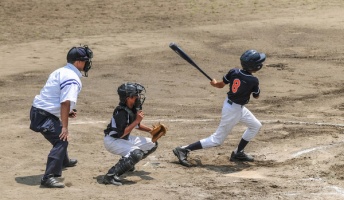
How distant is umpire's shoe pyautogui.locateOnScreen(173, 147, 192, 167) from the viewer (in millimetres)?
10656

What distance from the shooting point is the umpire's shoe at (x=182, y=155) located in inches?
420

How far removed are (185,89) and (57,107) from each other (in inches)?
240

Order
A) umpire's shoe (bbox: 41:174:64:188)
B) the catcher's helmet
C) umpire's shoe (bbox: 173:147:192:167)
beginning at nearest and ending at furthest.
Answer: umpire's shoe (bbox: 41:174:64:188) → the catcher's helmet → umpire's shoe (bbox: 173:147:192:167)

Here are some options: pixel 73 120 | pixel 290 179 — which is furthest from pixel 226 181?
pixel 73 120

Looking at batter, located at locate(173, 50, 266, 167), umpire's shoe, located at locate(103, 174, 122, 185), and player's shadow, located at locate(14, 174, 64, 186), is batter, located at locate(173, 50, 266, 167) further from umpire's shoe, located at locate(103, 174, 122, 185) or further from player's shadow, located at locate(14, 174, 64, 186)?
player's shadow, located at locate(14, 174, 64, 186)

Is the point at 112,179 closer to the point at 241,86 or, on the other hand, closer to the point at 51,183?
the point at 51,183

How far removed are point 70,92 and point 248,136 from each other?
277 centimetres

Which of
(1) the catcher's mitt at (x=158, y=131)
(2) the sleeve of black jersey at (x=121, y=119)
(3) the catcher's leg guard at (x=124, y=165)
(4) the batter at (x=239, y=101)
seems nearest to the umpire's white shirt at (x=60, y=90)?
(2) the sleeve of black jersey at (x=121, y=119)

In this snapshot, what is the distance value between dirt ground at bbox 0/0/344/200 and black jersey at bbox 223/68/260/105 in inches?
37.9

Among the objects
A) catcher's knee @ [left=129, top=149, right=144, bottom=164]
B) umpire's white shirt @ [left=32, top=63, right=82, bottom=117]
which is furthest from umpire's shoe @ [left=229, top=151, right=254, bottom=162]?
umpire's white shirt @ [left=32, top=63, right=82, bottom=117]

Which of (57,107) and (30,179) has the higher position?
(57,107)

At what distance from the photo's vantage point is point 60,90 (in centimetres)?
951

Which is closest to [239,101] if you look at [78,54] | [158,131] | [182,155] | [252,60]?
[252,60]

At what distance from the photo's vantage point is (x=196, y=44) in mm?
18953
